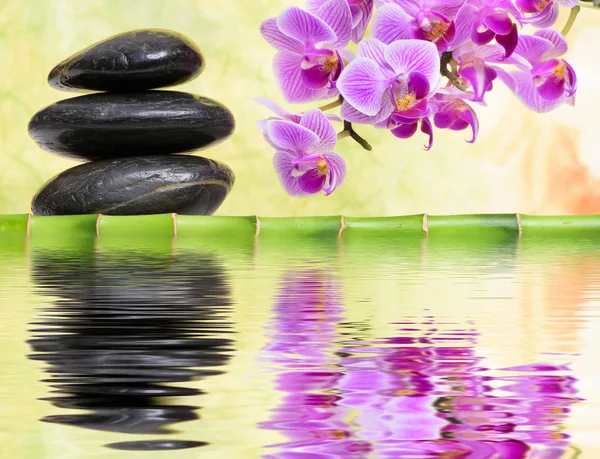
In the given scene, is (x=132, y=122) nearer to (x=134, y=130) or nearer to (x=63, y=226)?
(x=134, y=130)

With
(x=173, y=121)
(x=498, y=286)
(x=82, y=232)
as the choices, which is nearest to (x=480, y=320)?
(x=498, y=286)

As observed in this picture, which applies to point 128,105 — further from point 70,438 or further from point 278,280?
point 70,438

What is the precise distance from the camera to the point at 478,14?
36 centimetres

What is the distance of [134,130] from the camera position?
1.41 metres

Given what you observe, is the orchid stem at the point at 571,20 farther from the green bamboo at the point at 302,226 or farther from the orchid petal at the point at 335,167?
the green bamboo at the point at 302,226

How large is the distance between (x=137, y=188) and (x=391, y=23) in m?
1.05

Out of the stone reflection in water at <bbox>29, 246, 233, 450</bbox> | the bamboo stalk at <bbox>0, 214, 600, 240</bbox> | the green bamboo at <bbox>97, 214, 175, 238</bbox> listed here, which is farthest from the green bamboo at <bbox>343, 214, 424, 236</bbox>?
the stone reflection in water at <bbox>29, 246, 233, 450</bbox>

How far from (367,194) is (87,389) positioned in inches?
57.6

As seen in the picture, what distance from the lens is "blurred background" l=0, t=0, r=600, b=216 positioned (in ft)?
5.31

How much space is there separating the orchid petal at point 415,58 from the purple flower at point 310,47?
0.09 feet

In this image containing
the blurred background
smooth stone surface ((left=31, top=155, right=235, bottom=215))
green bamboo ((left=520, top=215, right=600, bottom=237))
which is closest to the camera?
green bamboo ((left=520, top=215, right=600, bottom=237))

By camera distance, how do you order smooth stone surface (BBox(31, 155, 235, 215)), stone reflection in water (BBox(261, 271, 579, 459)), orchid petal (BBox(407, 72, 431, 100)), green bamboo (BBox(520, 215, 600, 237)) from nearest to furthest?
stone reflection in water (BBox(261, 271, 579, 459)) → orchid petal (BBox(407, 72, 431, 100)) → green bamboo (BBox(520, 215, 600, 237)) → smooth stone surface (BBox(31, 155, 235, 215))

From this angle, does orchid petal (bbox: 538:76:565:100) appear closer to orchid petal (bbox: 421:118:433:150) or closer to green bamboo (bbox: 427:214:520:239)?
orchid petal (bbox: 421:118:433:150)

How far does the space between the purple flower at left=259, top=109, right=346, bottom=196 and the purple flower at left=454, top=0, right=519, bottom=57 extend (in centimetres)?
7
